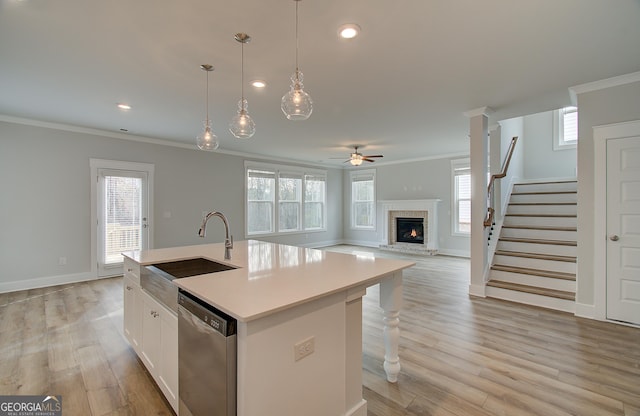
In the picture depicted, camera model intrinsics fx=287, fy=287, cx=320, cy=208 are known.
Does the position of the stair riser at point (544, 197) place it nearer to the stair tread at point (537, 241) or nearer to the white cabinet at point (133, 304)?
the stair tread at point (537, 241)

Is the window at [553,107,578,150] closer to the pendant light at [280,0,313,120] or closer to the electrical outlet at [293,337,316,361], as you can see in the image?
the pendant light at [280,0,313,120]

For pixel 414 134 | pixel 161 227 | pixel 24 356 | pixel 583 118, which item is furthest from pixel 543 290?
pixel 161 227

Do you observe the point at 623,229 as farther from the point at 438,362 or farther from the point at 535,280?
the point at 438,362

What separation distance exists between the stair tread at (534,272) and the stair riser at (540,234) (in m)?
0.67

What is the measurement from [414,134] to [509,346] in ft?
12.8

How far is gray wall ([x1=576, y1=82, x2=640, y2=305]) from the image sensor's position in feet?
10.6

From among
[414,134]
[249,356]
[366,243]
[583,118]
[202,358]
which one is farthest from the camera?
[366,243]

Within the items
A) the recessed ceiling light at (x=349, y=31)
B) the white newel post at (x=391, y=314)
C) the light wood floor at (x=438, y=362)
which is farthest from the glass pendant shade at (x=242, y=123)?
the light wood floor at (x=438, y=362)

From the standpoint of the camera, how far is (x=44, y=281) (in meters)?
4.62

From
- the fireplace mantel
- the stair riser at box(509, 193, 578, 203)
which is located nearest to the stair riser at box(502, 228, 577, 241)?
the stair riser at box(509, 193, 578, 203)

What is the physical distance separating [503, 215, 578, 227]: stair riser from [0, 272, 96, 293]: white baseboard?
24.2ft

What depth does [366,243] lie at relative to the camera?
9.16 metres

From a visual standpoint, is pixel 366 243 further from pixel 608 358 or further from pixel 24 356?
pixel 24 356

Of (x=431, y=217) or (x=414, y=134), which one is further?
(x=431, y=217)
